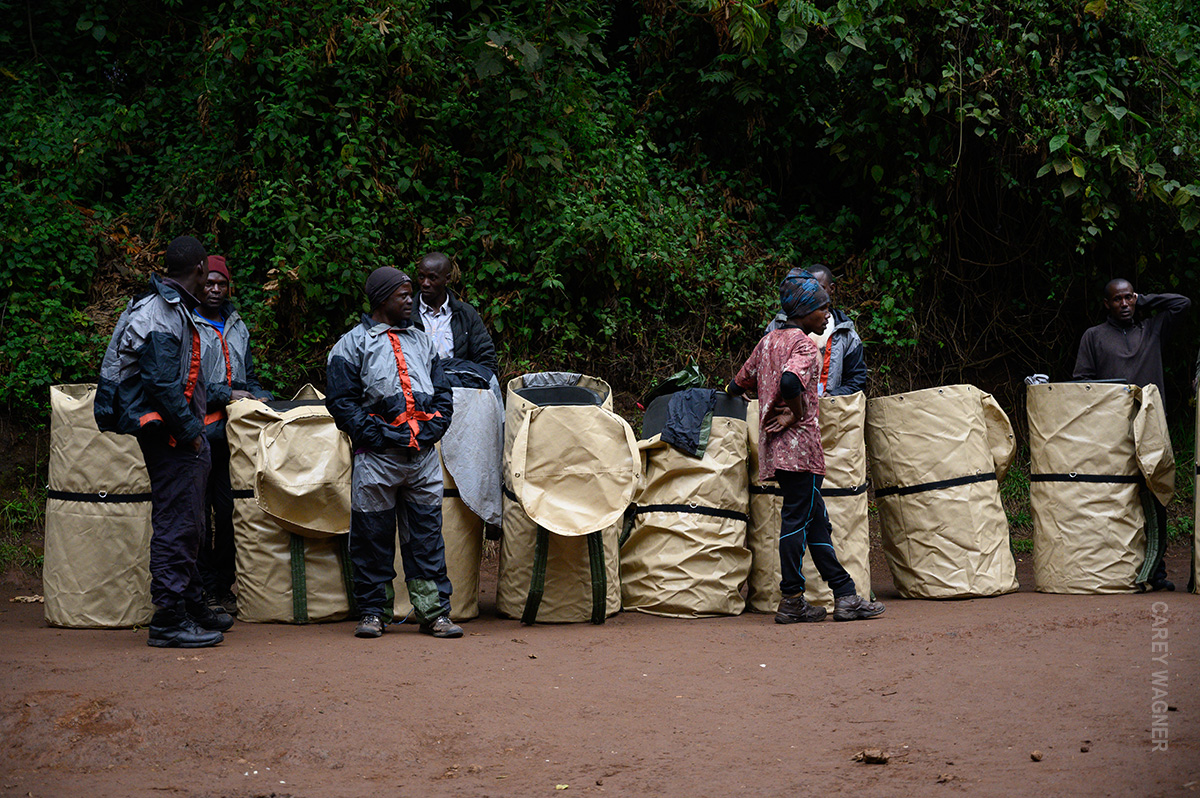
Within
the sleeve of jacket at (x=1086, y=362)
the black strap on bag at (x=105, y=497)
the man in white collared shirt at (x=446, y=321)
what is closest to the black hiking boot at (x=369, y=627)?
the black strap on bag at (x=105, y=497)

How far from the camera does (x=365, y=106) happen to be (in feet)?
28.9

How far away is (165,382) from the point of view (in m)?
4.70

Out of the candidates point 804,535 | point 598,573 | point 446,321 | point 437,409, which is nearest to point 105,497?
point 437,409

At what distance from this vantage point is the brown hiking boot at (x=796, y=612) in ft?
18.1

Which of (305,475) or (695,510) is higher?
(305,475)

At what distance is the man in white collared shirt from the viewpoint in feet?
20.8

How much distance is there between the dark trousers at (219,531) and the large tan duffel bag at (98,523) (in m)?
0.36

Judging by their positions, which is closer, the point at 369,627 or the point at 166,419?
the point at 166,419

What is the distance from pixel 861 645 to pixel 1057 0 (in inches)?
263

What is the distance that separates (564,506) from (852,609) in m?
1.65

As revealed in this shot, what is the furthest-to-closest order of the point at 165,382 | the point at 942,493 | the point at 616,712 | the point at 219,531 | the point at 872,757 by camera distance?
the point at 942,493 < the point at 219,531 < the point at 165,382 < the point at 616,712 < the point at 872,757

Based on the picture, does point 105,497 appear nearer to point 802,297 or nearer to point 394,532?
point 394,532

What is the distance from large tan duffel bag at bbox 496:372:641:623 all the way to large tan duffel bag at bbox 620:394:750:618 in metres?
0.24

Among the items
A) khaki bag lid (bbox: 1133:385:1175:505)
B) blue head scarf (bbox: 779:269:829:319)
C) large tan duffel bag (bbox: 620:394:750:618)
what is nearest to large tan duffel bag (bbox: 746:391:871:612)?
large tan duffel bag (bbox: 620:394:750:618)
